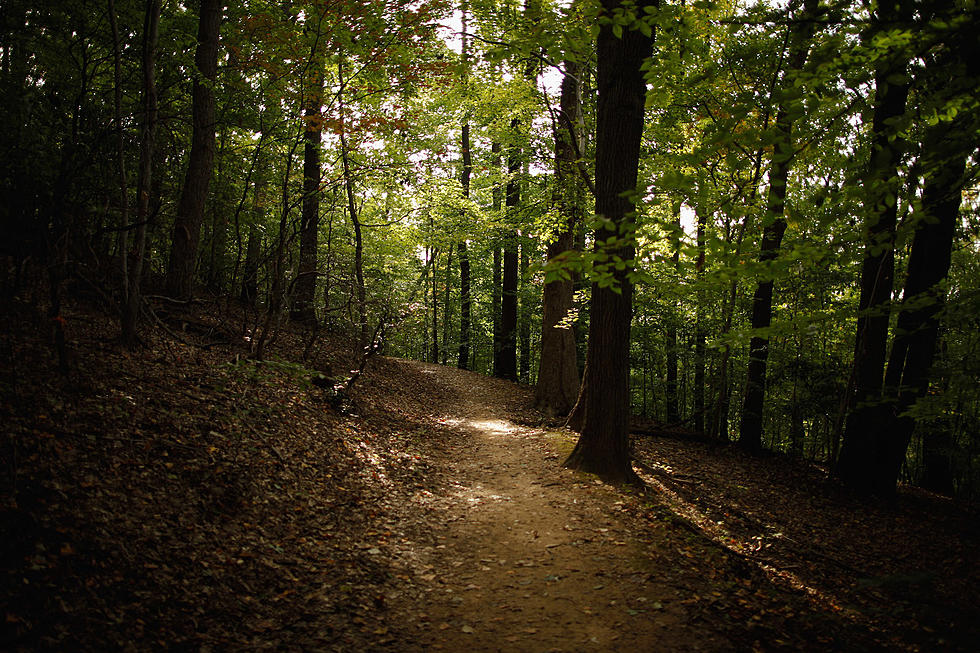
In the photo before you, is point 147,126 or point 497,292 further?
point 497,292

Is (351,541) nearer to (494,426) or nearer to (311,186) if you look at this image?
(494,426)

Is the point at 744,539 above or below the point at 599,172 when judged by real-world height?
below

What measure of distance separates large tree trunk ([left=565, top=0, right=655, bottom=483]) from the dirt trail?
55 cm

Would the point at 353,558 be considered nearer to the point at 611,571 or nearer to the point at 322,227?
the point at 611,571

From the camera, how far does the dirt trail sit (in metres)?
3.83

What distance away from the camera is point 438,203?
16375 millimetres

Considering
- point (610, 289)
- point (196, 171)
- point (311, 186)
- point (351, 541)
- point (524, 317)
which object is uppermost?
point (311, 186)

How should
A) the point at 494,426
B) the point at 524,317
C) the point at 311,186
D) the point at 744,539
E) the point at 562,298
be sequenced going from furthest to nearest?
1. the point at 524,317
2. the point at 311,186
3. the point at 562,298
4. the point at 494,426
5. the point at 744,539

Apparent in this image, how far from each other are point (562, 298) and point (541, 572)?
774cm

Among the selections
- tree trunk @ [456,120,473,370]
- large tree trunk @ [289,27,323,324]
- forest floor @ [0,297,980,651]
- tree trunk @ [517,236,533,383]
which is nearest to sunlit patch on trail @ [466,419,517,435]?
forest floor @ [0,297,980,651]

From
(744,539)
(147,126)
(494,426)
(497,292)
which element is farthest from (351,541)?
(497,292)

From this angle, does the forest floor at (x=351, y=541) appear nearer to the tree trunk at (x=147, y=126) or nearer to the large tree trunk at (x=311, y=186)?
the tree trunk at (x=147, y=126)

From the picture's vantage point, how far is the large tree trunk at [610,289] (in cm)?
650

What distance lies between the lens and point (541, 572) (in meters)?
4.82
